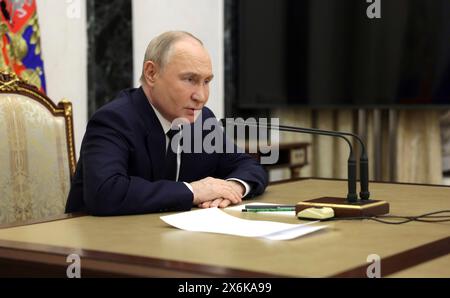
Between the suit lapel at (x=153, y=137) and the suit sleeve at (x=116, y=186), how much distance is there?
0.12 metres

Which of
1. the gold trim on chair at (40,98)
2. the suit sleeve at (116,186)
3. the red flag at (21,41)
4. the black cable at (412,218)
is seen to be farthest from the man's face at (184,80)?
the red flag at (21,41)

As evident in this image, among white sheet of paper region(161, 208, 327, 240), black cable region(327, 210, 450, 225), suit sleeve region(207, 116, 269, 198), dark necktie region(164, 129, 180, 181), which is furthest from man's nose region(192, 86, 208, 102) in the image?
black cable region(327, 210, 450, 225)

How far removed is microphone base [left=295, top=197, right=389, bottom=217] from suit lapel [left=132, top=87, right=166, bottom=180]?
625 millimetres

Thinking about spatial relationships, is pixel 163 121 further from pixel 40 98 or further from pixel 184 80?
pixel 40 98

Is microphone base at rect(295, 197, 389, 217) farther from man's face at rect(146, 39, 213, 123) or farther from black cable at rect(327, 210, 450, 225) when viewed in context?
man's face at rect(146, 39, 213, 123)

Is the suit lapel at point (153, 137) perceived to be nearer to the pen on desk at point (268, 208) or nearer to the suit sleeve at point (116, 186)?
the suit sleeve at point (116, 186)

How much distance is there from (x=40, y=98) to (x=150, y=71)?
1.80 feet

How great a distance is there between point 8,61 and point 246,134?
8.25 ft

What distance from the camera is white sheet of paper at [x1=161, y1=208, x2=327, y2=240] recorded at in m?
1.99

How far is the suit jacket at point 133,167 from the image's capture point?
2.43 m

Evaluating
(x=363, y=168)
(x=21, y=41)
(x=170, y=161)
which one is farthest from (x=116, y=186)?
(x=21, y=41)

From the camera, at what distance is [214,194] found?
8.49 feet

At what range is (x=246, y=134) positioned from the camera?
6.46 meters
